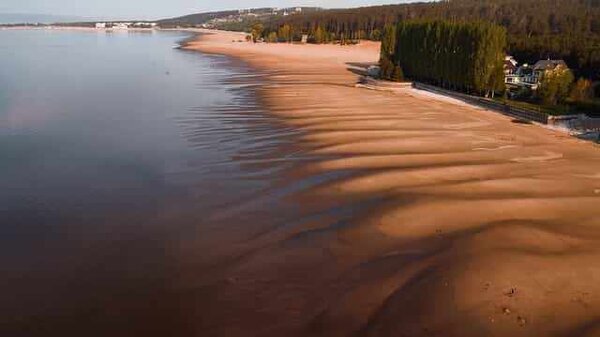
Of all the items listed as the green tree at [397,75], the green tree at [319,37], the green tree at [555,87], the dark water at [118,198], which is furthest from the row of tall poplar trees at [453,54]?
the green tree at [319,37]

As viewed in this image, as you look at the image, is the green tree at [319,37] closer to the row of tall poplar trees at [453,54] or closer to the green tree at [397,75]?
the row of tall poplar trees at [453,54]

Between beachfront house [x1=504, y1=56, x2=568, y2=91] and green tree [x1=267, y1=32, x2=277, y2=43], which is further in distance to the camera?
green tree [x1=267, y1=32, x2=277, y2=43]

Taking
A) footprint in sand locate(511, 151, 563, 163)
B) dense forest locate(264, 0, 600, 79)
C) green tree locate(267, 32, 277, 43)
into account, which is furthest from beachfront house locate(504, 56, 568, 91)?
green tree locate(267, 32, 277, 43)

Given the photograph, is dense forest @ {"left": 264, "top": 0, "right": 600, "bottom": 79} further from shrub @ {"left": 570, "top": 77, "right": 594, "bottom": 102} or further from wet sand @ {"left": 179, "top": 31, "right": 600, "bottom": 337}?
wet sand @ {"left": 179, "top": 31, "right": 600, "bottom": 337}

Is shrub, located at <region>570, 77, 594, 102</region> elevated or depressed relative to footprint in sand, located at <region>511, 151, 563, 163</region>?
elevated

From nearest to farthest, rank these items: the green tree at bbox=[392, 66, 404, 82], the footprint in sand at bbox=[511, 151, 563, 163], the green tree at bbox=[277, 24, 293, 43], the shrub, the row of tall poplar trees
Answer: the footprint in sand at bbox=[511, 151, 563, 163] < the shrub < the row of tall poplar trees < the green tree at bbox=[392, 66, 404, 82] < the green tree at bbox=[277, 24, 293, 43]

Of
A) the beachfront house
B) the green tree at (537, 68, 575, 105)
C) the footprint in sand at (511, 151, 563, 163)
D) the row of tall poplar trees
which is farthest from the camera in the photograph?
the beachfront house

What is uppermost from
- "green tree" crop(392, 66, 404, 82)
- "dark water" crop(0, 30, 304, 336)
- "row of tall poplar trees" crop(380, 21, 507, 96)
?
"row of tall poplar trees" crop(380, 21, 507, 96)
